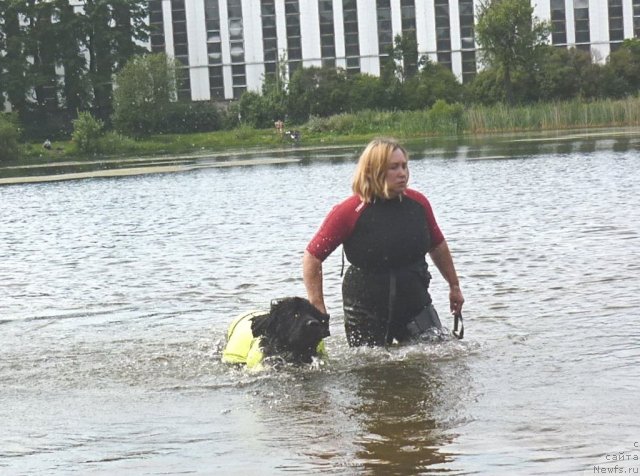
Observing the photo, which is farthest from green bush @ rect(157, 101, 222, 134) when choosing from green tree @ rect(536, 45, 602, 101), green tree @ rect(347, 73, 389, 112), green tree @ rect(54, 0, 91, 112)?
green tree @ rect(536, 45, 602, 101)

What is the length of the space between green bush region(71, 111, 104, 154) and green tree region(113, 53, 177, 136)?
635 inches

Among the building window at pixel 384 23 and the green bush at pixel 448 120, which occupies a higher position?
the building window at pixel 384 23

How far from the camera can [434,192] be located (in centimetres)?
2825

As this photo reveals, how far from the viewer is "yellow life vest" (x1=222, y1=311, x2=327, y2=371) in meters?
9.45

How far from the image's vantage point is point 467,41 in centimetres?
12800

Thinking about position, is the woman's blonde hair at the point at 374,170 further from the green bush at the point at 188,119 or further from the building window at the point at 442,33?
the building window at the point at 442,33

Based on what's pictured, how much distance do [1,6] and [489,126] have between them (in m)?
61.1

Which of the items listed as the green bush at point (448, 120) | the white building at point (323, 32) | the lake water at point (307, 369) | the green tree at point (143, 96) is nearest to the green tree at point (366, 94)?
the green tree at point (143, 96)

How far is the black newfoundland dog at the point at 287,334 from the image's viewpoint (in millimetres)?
8906

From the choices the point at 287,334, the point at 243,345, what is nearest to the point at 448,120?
the point at 243,345

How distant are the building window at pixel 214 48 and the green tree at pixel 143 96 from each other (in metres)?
23.1

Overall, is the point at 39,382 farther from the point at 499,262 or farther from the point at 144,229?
the point at 144,229

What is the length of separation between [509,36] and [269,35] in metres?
40.7

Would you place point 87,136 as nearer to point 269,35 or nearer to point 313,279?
point 269,35
